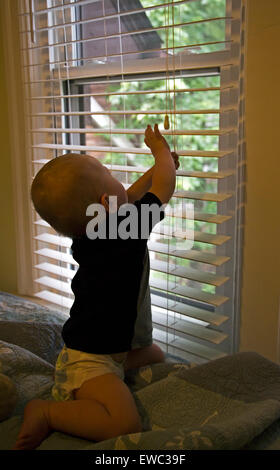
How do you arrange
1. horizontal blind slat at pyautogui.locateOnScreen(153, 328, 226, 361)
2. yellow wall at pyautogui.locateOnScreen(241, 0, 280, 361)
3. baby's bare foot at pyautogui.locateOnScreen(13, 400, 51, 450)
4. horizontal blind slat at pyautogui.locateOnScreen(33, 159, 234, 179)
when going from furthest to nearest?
horizontal blind slat at pyautogui.locateOnScreen(153, 328, 226, 361) < horizontal blind slat at pyautogui.locateOnScreen(33, 159, 234, 179) < yellow wall at pyautogui.locateOnScreen(241, 0, 280, 361) < baby's bare foot at pyautogui.locateOnScreen(13, 400, 51, 450)

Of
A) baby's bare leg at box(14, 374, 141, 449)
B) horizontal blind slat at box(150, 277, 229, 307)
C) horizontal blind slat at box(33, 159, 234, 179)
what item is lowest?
baby's bare leg at box(14, 374, 141, 449)

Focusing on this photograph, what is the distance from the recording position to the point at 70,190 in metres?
1.12

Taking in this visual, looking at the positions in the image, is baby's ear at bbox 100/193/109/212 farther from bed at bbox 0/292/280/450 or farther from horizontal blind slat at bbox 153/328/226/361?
horizontal blind slat at bbox 153/328/226/361

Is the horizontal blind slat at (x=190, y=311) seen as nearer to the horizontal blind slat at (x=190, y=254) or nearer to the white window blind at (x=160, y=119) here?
the white window blind at (x=160, y=119)

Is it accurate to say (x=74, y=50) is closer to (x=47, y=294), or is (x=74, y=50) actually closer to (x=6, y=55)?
(x=6, y=55)

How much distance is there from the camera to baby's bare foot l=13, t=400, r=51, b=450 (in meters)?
1.00

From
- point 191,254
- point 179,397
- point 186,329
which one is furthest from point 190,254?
point 179,397

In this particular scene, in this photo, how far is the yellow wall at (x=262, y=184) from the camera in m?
1.26

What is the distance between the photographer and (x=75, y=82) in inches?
75.9

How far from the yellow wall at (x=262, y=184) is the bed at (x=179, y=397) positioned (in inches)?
8.3

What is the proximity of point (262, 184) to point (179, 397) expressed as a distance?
587 mm

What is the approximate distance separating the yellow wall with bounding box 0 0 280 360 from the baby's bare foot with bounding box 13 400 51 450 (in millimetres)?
639

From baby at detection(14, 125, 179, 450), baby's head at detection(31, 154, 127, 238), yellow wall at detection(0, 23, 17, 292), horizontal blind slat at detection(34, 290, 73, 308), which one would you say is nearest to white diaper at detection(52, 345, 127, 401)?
baby at detection(14, 125, 179, 450)
